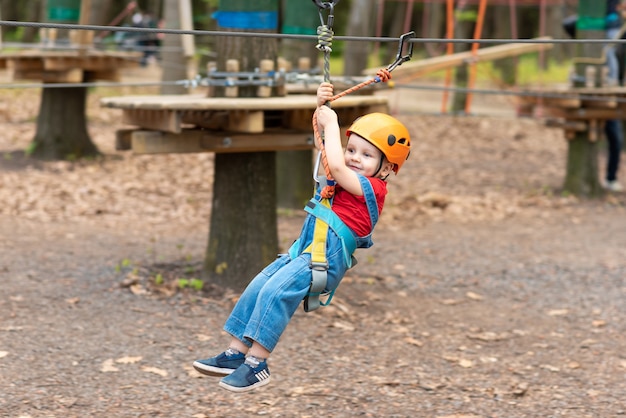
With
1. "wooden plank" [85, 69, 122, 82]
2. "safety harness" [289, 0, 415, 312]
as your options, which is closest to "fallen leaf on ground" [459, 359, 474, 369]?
"safety harness" [289, 0, 415, 312]

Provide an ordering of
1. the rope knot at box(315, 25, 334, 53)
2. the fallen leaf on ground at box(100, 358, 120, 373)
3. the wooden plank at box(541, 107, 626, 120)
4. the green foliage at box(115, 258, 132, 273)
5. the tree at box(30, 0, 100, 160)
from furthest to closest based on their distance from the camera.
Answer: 1. the tree at box(30, 0, 100, 160)
2. the wooden plank at box(541, 107, 626, 120)
3. the green foliage at box(115, 258, 132, 273)
4. the fallen leaf on ground at box(100, 358, 120, 373)
5. the rope knot at box(315, 25, 334, 53)

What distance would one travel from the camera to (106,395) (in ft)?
14.5

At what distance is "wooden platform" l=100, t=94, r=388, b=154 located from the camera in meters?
5.28

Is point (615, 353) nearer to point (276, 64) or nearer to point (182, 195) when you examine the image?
point (276, 64)

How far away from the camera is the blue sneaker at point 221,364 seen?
353cm

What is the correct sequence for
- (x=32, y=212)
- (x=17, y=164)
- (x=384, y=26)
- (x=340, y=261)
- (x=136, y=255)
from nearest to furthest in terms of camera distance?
1. (x=340, y=261)
2. (x=136, y=255)
3. (x=32, y=212)
4. (x=17, y=164)
5. (x=384, y=26)

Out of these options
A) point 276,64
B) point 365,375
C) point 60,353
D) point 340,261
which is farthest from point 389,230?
point 340,261

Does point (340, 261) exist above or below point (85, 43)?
below

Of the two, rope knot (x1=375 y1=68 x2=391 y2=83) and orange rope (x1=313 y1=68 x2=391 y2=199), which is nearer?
orange rope (x1=313 y1=68 x2=391 y2=199)

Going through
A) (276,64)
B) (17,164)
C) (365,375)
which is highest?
(276,64)

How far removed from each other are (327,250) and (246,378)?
0.61 metres

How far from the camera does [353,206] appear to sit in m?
3.57

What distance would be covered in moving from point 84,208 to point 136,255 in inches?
83.0

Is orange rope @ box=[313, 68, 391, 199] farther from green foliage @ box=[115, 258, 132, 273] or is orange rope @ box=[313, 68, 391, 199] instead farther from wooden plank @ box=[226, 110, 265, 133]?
green foliage @ box=[115, 258, 132, 273]
